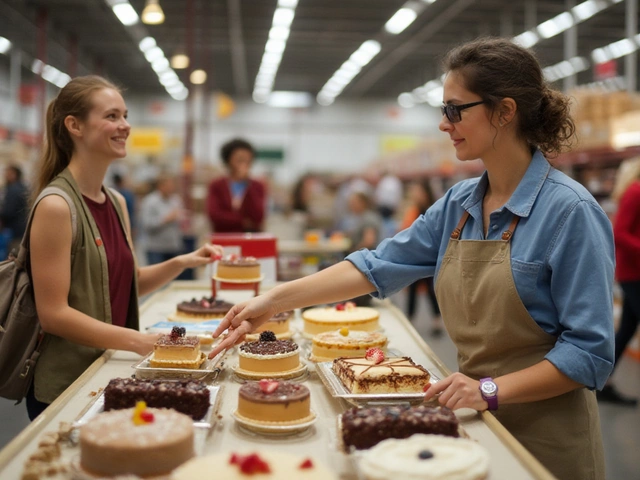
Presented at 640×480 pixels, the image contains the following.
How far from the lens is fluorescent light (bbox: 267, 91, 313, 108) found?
26750 mm

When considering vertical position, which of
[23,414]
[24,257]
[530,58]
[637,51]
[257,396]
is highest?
[637,51]

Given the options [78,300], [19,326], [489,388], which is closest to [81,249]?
[78,300]

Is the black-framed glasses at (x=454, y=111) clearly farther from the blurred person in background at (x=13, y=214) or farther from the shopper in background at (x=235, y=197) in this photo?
the blurred person in background at (x=13, y=214)

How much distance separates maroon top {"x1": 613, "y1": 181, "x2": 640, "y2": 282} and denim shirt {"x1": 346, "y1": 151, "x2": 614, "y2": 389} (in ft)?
11.6

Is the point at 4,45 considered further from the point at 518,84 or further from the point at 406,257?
the point at 518,84

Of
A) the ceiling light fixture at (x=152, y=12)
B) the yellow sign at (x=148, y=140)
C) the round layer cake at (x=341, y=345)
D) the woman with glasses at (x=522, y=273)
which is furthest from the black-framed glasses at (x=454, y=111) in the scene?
the yellow sign at (x=148, y=140)

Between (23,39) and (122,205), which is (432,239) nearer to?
(122,205)

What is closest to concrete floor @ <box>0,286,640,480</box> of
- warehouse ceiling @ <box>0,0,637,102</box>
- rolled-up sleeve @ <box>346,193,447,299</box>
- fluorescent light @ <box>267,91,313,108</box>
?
rolled-up sleeve @ <box>346,193,447,299</box>

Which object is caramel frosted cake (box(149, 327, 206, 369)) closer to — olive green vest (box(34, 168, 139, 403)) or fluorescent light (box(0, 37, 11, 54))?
olive green vest (box(34, 168, 139, 403))

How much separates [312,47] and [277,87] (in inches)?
293

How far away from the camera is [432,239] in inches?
95.8

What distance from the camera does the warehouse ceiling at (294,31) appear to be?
13938 mm

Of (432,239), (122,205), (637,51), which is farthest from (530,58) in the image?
(637,51)

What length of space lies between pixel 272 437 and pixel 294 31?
15.4 meters
